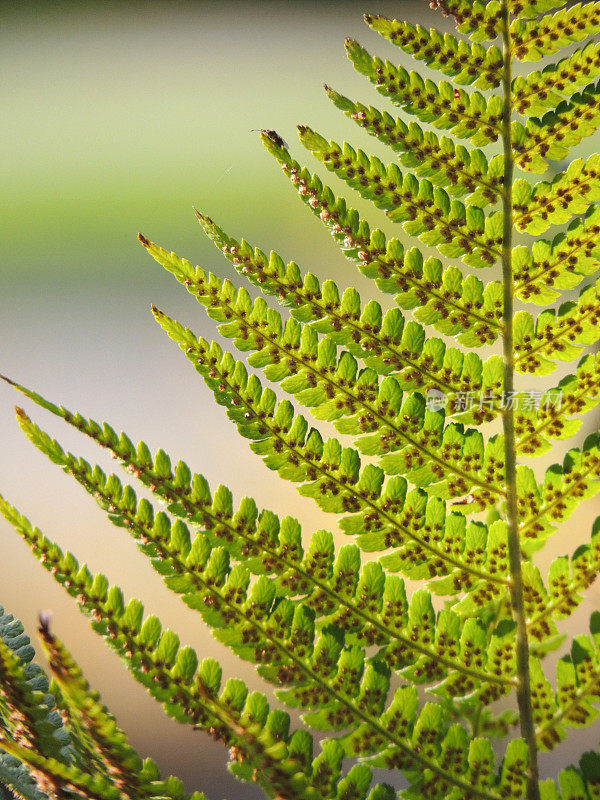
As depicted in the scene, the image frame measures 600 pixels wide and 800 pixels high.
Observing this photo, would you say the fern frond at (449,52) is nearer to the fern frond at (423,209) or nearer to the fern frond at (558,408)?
the fern frond at (423,209)

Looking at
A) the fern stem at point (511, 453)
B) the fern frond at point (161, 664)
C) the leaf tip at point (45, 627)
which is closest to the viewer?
the leaf tip at point (45, 627)

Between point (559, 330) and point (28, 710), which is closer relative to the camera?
point (28, 710)

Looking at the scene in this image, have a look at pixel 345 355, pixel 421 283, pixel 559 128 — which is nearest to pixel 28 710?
pixel 345 355

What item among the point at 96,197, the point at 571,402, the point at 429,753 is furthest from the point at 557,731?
the point at 96,197

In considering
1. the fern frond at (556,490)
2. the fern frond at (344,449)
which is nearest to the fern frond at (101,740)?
the fern frond at (344,449)

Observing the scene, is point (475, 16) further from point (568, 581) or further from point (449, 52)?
point (568, 581)

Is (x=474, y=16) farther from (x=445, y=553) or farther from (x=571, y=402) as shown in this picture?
(x=445, y=553)
